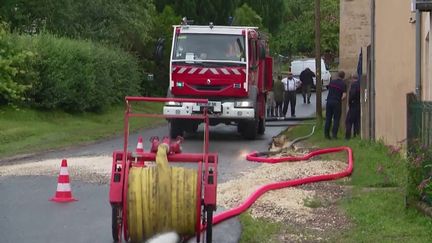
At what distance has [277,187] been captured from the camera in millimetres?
12812

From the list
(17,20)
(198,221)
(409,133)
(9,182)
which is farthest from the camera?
(17,20)

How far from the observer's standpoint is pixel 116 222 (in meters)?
8.80

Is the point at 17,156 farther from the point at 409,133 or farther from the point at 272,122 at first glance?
the point at 272,122

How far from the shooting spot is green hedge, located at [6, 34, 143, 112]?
95.9ft

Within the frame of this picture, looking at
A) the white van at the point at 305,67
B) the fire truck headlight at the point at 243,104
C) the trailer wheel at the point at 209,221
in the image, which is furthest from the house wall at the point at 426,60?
the white van at the point at 305,67

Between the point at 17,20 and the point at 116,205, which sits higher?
the point at 17,20

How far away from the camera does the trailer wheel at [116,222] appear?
28.2 ft

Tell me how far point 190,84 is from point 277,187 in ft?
31.7

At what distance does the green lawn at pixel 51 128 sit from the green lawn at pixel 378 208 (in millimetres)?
9096

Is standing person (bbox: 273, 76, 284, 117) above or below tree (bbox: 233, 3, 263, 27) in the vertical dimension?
below

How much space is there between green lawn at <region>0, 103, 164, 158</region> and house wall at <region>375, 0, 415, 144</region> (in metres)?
8.34

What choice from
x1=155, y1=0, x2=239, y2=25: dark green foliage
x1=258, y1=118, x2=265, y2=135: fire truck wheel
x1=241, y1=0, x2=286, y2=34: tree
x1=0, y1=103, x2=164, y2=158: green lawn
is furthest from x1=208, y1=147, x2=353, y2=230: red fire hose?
x1=241, y1=0, x2=286, y2=34: tree

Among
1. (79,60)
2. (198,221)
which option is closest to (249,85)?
(79,60)

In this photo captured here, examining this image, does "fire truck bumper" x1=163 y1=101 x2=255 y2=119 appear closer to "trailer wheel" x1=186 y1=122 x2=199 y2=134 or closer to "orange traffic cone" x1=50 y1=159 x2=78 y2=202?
"trailer wheel" x1=186 y1=122 x2=199 y2=134
